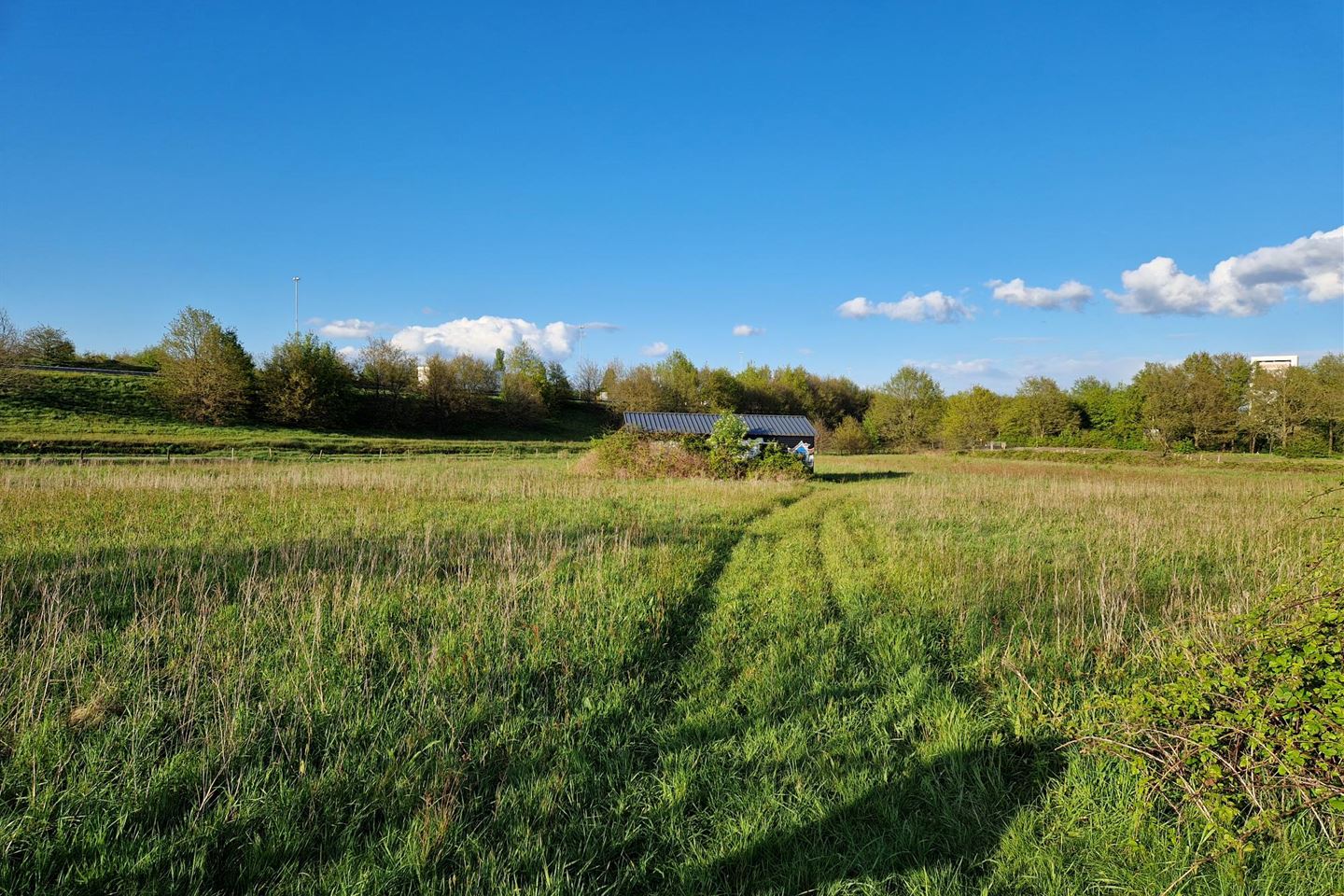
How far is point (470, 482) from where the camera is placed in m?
18.9

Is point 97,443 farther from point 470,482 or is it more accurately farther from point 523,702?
point 523,702

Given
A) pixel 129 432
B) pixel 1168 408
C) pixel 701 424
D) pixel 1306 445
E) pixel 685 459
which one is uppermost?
pixel 1168 408

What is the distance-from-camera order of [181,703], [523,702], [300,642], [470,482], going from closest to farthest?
1. [181,703]
2. [523,702]
3. [300,642]
4. [470,482]

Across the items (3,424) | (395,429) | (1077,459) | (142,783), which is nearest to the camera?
(142,783)

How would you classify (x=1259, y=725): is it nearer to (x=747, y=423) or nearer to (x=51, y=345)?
(x=747, y=423)

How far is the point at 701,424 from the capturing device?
29.3 metres

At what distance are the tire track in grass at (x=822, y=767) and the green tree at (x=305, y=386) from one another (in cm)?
5883

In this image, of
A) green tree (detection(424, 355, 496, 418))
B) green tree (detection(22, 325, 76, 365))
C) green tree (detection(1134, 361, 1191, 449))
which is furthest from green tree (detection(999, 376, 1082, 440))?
green tree (detection(22, 325, 76, 365))

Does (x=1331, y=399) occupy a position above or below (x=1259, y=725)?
above

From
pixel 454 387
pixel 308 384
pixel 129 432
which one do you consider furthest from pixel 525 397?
pixel 129 432

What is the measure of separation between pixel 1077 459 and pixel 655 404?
46704 millimetres

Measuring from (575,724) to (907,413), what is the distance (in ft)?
275

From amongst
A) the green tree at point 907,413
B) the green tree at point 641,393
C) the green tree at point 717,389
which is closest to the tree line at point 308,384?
the green tree at point 641,393

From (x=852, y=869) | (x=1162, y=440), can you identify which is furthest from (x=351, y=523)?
(x=1162, y=440)
